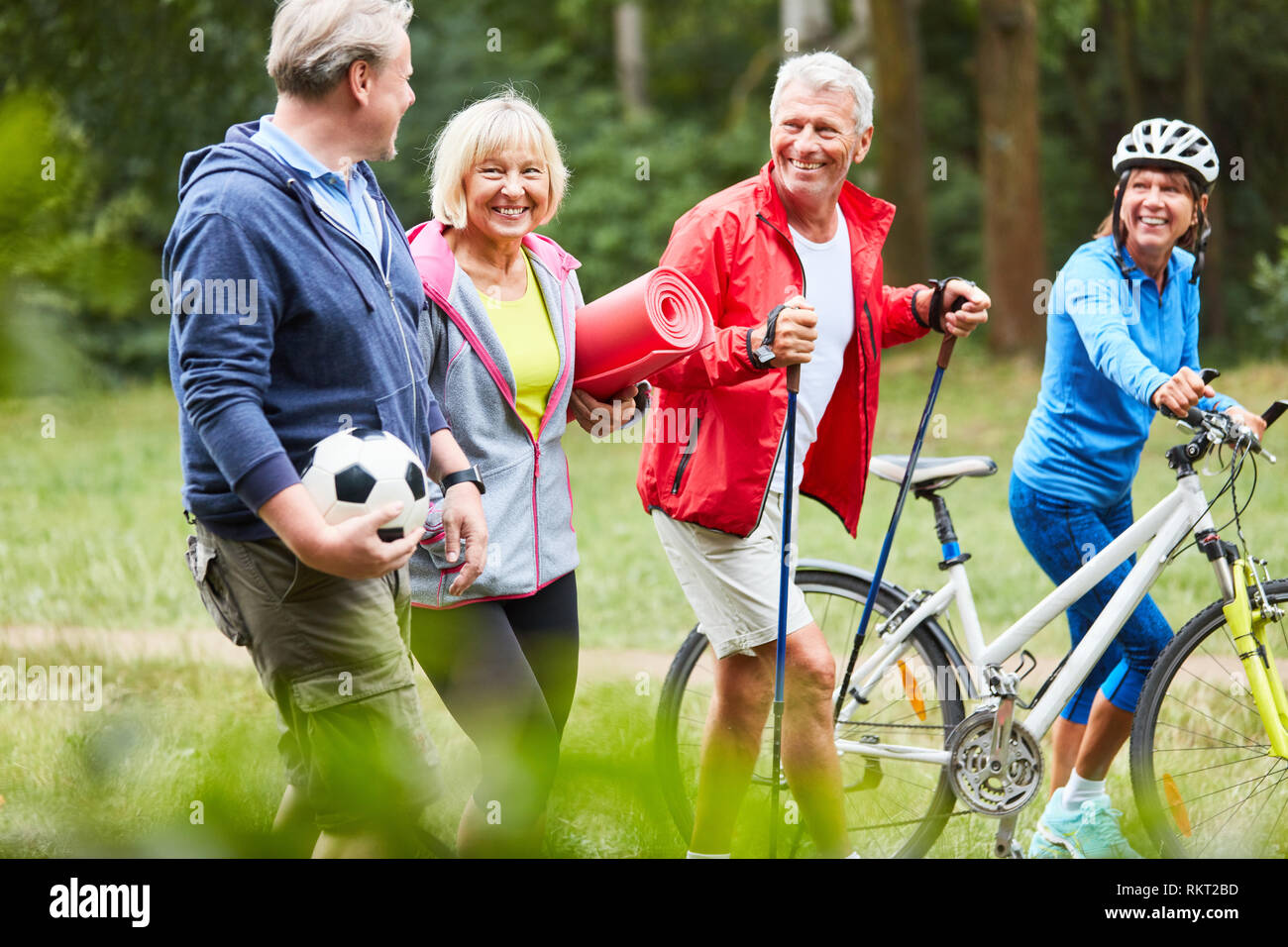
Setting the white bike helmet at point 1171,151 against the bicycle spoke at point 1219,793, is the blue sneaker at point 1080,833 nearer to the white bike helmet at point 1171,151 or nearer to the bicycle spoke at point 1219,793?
the bicycle spoke at point 1219,793

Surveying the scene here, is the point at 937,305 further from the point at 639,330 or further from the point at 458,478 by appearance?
the point at 458,478

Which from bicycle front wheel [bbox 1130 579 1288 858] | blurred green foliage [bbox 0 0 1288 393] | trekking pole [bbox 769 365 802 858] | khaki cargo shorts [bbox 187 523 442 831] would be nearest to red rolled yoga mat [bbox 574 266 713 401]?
trekking pole [bbox 769 365 802 858]

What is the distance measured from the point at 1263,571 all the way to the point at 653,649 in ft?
11.3

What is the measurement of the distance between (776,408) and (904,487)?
0.57 meters

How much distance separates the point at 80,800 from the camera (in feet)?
3.26

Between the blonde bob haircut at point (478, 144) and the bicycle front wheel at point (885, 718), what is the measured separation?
1.48 meters

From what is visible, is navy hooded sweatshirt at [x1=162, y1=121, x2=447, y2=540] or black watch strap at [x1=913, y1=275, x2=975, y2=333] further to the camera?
black watch strap at [x1=913, y1=275, x2=975, y2=333]

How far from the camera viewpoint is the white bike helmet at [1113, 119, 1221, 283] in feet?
11.8

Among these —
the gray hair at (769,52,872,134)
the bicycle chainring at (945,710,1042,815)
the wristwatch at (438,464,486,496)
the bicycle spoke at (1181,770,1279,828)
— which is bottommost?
the bicycle spoke at (1181,770,1279,828)

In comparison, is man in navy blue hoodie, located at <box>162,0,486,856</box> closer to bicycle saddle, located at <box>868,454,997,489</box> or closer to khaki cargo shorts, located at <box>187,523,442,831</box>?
khaki cargo shorts, located at <box>187,523,442,831</box>

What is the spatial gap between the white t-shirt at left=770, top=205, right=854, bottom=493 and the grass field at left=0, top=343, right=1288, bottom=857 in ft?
2.99

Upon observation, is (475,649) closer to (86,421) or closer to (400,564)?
(400,564)

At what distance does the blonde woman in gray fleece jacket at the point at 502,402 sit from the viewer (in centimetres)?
289

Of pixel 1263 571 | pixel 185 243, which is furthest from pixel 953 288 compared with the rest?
pixel 185 243
